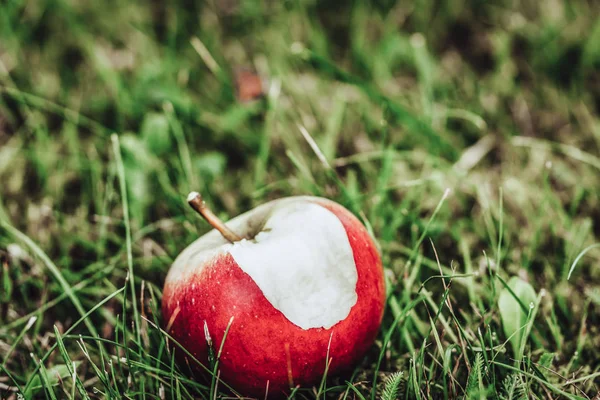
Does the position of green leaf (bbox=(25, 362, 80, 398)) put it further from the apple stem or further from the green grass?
the apple stem

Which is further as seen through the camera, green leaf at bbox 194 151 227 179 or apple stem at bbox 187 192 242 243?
green leaf at bbox 194 151 227 179

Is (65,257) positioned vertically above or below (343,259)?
below

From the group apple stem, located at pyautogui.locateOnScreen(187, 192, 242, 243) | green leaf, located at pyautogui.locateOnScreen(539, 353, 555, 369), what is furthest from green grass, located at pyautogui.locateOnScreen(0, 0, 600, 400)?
apple stem, located at pyautogui.locateOnScreen(187, 192, 242, 243)

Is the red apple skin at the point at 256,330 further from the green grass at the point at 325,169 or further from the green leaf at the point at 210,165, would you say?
the green leaf at the point at 210,165

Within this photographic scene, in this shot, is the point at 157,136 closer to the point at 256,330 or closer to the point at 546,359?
the point at 256,330

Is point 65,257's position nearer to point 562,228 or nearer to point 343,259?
point 343,259

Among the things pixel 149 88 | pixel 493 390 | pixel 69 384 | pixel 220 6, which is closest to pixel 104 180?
pixel 149 88
